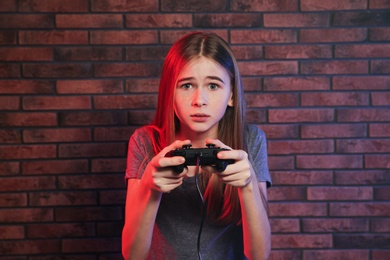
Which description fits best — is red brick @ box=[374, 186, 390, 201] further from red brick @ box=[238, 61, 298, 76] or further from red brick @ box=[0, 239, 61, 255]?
red brick @ box=[0, 239, 61, 255]

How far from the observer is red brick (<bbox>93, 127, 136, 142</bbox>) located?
217cm

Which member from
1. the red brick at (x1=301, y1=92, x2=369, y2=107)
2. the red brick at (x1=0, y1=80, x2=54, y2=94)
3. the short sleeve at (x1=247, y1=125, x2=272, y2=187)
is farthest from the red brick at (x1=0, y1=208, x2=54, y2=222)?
the red brick at (x1=301, y1=92, x2=369, y2=107)

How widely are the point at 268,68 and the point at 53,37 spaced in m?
1.14

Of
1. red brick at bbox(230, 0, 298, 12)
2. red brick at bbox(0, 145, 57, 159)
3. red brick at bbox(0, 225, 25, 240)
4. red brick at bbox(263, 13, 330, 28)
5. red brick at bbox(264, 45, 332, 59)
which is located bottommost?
red brick at bbox(0, 225, 25, 240)


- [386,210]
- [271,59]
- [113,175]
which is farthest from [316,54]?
[113,175]

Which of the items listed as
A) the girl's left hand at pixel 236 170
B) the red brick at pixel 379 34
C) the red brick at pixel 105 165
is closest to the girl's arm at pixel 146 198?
the girl's left hand at pixel 236 170

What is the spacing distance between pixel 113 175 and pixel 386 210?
1.48 meters

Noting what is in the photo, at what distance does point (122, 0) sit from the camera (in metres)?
2.12

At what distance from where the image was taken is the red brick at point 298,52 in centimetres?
216

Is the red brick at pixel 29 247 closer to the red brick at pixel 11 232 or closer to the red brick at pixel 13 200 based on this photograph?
the red brick at pixel 11 232

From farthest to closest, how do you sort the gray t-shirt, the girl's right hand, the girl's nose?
1. the gray t-shirt
2. the girl's nose
3. the girl's right hand

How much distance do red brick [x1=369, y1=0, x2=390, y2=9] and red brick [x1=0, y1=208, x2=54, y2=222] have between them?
2025 mm

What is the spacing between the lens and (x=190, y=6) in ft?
6.99

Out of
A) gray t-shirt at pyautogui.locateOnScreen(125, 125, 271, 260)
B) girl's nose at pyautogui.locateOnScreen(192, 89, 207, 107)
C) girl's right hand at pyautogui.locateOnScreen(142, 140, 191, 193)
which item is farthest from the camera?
gray t-shirt at pyautogui.locateOnScreen(125, 125, 271, 260)
